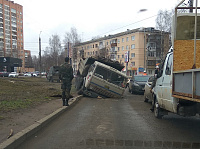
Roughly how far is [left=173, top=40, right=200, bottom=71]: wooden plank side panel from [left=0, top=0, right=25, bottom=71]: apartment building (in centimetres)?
9401

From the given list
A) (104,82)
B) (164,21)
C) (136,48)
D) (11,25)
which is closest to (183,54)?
(104,82)

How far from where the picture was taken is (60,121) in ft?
23.0

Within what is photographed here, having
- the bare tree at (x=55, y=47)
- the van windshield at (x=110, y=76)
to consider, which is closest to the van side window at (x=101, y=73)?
the van windshield at (x=110, y=76)

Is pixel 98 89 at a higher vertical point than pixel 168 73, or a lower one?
lower

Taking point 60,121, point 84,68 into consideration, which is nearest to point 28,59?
point 84,68

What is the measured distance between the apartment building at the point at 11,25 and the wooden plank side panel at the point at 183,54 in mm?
94011

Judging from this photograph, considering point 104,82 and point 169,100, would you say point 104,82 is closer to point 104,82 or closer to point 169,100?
point 104,82

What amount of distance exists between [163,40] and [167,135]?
3991cm

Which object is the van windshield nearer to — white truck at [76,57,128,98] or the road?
white truck at [76,57,128,98]

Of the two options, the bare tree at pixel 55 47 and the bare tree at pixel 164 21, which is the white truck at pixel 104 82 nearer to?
the bare tree at pixel 164 21

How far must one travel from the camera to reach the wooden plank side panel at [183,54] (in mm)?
A: 5621

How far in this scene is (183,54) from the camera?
18.8 ft

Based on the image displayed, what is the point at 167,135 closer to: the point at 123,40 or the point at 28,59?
the point at 123,40

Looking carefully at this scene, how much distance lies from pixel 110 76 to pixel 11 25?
101140mm
